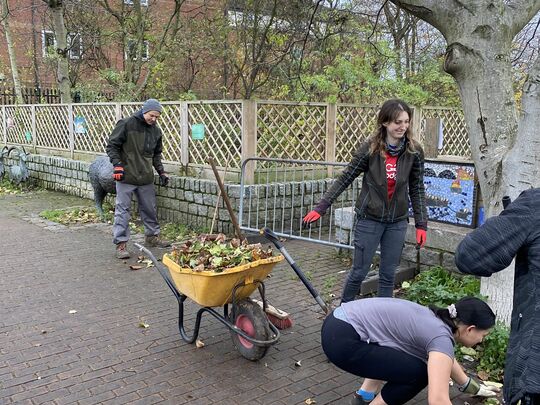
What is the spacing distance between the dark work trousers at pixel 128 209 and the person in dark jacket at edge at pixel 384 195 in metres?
3.43

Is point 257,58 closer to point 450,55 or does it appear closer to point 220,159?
point 220,159

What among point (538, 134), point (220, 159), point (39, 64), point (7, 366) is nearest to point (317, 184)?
point (220, 159)

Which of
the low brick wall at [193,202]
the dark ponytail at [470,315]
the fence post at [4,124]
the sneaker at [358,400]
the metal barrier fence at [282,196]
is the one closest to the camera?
the dark ponytail at [470,315]

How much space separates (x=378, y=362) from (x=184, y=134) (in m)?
6.28

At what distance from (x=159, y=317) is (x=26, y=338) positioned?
1072 mm

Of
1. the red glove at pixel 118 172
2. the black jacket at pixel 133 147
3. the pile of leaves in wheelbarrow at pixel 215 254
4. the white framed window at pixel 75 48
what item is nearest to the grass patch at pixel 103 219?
the black jacket at pixel 133 147

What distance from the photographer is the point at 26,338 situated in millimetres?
4172

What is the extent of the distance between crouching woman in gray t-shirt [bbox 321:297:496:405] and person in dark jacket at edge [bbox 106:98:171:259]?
4.32 meters

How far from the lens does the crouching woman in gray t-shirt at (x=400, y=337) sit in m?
2.49

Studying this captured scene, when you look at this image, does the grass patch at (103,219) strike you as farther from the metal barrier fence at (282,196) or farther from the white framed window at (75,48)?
the white framed window at (75,48)

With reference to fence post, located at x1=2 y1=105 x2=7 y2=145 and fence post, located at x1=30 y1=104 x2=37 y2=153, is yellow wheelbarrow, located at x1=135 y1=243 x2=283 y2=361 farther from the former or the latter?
fence post, located at x1=2 y1=105 x2=7 y2=145

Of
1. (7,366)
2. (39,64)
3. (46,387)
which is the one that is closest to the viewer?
(46,387)

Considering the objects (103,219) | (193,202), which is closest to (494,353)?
(193,202)

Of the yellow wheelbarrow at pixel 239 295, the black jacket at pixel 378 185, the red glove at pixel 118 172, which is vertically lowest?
the yellow wheelbarrow at pixel 239 295
